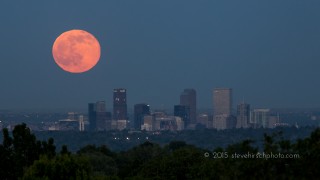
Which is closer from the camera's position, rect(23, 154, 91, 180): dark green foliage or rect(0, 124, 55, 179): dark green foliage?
rect(23, 154, 91, 180): dark green foliage

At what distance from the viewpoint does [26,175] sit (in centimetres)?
3164

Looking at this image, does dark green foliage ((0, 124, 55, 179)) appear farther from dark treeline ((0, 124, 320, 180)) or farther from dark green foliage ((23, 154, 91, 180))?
dark green foliage ((23, 154, 91, 180))

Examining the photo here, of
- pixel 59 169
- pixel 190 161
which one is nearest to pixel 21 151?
pixel 59 169

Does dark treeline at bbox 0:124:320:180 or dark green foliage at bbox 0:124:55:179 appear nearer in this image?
dark treeline at bbox 0:124:320:180

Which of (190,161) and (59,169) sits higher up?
(59,169)

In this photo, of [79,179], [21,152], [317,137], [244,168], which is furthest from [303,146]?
[21,152]

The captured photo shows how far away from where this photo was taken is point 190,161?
2062 inches

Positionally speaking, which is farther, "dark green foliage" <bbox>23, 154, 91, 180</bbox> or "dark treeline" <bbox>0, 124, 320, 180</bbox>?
"dark green foliage" <bbox>23, 154, 91, 180</bbox>

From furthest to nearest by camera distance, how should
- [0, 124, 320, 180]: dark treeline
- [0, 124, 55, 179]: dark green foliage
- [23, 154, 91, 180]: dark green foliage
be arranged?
[0, 124, 55, 179]: dark green foliage < [23, 154, 91, 180]: dark green foliage < [0, 124, 320, 180]: dark treeline

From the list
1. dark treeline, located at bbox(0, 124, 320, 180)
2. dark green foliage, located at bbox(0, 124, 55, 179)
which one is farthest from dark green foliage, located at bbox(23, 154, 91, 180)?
dark green foliage, located at bbox(0, 124, 55, 179)

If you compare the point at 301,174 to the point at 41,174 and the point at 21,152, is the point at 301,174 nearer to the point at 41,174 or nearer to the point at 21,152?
the point at 41,174

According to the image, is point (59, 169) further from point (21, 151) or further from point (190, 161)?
point (190, 161)

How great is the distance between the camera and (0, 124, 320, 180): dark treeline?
20969 mm

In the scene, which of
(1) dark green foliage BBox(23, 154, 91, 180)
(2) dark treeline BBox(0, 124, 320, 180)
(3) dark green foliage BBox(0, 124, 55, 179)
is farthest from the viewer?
(3) dark green foliage BBox(0, 124, 55, 179)
